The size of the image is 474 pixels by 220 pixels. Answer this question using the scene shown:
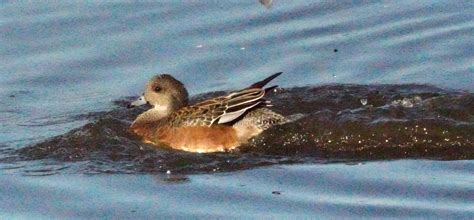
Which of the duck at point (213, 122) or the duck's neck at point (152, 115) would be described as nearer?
the duck at point (213, 122)

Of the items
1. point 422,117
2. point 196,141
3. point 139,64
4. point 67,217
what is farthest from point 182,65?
point 67,217

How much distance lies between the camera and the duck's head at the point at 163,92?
443 inches

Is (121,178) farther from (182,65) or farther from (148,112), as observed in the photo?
(182,65)

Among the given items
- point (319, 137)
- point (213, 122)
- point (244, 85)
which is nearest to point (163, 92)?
point (213, 122)

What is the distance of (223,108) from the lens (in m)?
10.9

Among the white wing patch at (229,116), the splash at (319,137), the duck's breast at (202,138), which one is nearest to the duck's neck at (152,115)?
the splash at (319,137)

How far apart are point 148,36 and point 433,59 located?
2.67 m

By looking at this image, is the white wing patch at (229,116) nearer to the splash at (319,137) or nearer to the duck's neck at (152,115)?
the splash at (319,137)

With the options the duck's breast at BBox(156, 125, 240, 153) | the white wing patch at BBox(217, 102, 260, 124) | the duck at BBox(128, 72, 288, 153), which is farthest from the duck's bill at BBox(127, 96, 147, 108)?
the white wing patch at BBox(217, 102, 260, 124)

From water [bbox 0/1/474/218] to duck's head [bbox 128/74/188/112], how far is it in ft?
1.14

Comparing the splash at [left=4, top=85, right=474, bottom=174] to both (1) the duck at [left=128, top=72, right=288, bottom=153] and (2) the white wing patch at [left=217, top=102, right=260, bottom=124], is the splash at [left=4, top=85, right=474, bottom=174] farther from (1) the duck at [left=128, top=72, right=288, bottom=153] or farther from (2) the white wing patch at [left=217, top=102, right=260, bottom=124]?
(2) the white wing patch at [left=217, top=102, right=260, bottom=124]

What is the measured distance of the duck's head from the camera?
11258mm

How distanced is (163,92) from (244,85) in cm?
86

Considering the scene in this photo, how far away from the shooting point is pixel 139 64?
40.6 feet
